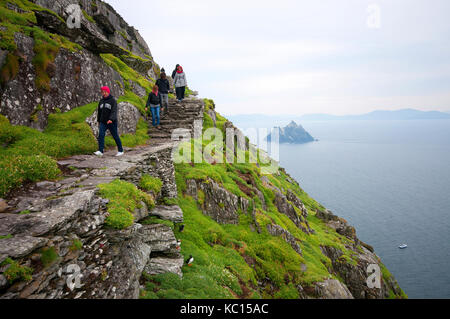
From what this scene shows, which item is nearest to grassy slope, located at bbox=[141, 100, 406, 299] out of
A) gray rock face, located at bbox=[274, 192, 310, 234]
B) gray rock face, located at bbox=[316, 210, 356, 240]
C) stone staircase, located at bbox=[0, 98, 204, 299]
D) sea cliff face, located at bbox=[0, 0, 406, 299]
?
sea cliff face, located at bbox=[0, 0, 406, 299]

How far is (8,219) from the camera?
5.88m

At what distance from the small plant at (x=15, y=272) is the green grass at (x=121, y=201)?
2.41 metres

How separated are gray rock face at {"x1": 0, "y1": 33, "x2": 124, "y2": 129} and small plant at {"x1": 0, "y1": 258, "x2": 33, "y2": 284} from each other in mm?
9989

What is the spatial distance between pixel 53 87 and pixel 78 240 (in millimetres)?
11890

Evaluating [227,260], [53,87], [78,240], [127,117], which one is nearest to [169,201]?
[227,260]

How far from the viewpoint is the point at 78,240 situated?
19.6 ft

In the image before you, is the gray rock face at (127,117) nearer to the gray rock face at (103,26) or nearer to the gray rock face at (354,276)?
the gray rock face at (103,26)

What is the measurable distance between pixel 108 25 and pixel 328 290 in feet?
136

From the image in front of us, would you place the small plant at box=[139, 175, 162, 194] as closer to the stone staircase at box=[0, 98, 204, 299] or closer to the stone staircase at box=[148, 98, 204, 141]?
the stone staircase at box=[0, 98, 204, 299]

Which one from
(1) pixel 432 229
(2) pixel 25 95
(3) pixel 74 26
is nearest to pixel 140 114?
(3) pixel 74 26

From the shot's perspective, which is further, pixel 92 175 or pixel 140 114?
pixel 140 114

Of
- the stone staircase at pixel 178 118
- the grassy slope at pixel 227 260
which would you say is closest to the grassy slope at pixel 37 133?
the stone staircase at pixel 178 118

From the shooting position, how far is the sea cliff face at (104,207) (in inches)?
228
